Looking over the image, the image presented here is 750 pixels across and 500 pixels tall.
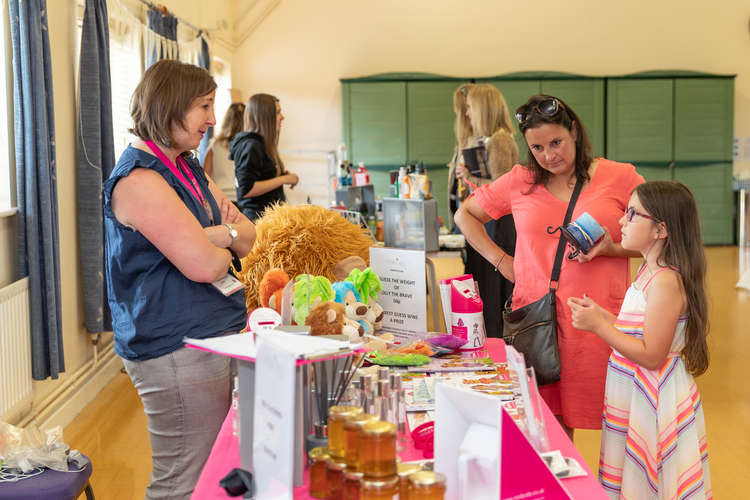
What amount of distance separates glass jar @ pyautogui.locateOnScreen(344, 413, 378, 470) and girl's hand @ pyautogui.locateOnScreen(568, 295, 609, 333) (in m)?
0.90

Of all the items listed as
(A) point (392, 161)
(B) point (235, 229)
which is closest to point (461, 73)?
(A) point (392, 161)

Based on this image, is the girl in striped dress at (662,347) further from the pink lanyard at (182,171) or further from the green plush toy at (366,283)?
the pink lanyard at (182,171)

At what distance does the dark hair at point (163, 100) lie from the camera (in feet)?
5.97

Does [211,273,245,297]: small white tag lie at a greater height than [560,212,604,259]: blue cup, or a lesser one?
lesser

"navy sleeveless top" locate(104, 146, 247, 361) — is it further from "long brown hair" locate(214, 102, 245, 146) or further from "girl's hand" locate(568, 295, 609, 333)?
"long brown hair" locate(214, 102, 245, 146)


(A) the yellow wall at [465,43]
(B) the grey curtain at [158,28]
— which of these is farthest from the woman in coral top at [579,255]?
(A) the yellow wall at [465,43]

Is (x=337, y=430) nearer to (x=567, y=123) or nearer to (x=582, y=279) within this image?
(x=582, y=279)

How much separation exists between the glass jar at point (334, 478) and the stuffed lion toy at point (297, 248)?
67.0 inches

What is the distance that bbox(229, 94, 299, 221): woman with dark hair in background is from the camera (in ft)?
14.7

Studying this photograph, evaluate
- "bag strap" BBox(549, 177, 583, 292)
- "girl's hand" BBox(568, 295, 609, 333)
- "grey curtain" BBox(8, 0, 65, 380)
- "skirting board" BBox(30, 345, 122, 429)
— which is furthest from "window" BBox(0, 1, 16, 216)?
"girl's hand" BBox(568, 295, 609, 333)

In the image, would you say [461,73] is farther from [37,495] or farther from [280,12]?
[37,495]

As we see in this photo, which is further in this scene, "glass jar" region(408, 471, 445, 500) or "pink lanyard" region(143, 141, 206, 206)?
"pink lanyard" region(143, 141, 206, 206)

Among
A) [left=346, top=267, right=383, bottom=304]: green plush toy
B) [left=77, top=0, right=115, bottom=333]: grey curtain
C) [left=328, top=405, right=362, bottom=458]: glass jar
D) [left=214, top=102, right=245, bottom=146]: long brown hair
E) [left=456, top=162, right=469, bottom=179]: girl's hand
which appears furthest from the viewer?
[left=214, top=102, right=245, bottom=146]: long brown hair

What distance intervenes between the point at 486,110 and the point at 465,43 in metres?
5.84
